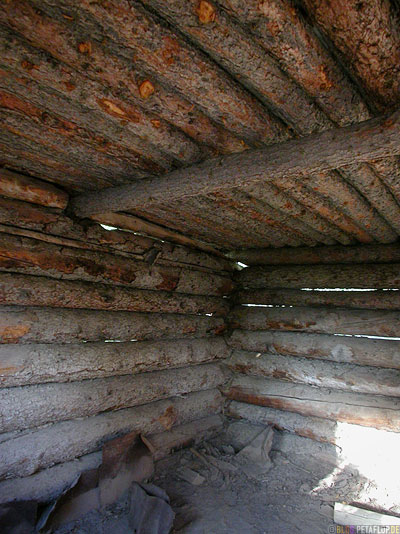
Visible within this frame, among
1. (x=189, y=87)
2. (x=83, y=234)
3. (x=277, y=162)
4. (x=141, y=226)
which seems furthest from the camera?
(x=141, y=226)

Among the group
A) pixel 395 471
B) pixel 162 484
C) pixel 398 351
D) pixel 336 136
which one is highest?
pixel 336 136

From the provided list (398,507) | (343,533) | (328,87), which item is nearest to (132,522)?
(343,533)

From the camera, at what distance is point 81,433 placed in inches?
132

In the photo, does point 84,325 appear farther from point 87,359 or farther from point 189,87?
point 189,87

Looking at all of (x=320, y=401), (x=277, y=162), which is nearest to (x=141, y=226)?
(x=277, y=162)

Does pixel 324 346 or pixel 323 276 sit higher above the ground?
pixel 323 276

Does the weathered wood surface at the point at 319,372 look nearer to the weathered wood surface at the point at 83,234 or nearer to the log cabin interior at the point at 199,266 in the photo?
the log cabin interior at the point at 199,266

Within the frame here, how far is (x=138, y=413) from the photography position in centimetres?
391

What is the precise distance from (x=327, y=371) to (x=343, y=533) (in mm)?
1725

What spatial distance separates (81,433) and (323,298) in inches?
134

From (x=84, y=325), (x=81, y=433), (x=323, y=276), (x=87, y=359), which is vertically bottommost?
(x=81, y=433)

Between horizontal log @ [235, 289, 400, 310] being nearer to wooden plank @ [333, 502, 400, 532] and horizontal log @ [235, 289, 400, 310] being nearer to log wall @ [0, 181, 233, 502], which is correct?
log wall @ [0, 181, 233, 502]

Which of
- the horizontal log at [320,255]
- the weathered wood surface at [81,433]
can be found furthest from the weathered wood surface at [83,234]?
the weathered wood surface at [81,433]

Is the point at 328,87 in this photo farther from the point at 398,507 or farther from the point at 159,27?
the point at 398,507
